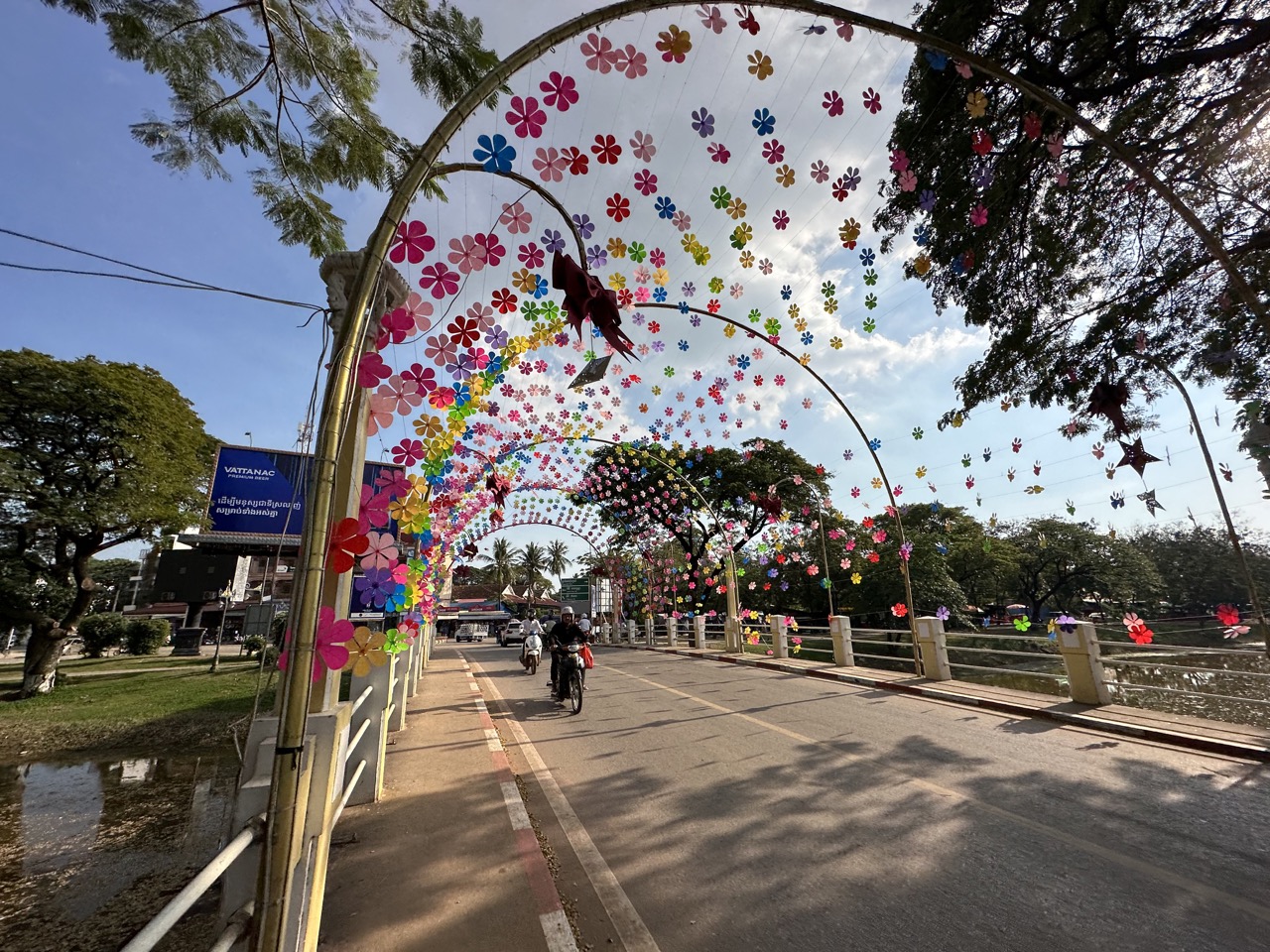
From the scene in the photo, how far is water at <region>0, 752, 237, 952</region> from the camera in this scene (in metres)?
3.45

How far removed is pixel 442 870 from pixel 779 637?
14985 mm

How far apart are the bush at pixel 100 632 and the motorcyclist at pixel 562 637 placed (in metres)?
30.3

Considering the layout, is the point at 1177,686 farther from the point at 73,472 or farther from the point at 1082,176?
the point at 73,472

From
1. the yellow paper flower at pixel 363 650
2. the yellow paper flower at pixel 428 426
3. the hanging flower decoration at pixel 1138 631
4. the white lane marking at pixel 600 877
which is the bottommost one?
the white lane marking at pixel 600 877

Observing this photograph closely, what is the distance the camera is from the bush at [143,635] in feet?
90.4

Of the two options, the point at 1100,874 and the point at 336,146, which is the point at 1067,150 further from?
the point at 336,146

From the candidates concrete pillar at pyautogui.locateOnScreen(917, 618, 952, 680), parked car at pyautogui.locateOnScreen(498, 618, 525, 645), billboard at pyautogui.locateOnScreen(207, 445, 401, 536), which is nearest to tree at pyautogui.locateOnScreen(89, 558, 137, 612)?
parked car at pyautogui.locateOnScreen(498, 618, 525, 645)

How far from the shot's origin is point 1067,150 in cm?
771

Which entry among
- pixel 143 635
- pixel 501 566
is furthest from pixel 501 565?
pixel 143 635

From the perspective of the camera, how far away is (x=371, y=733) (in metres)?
5.11

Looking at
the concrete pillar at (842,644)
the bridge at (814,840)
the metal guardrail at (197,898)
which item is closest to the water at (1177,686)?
the bridge at (814,840)

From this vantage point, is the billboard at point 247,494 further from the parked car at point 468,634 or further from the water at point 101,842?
the parked car at point 468,634

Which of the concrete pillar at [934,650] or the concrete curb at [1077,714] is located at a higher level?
the concrete pillar at [934,650]

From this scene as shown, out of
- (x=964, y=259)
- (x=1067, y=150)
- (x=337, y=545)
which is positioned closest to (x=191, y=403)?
(x=337, y=545)
